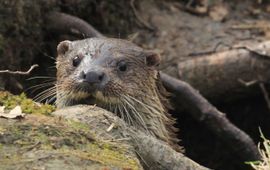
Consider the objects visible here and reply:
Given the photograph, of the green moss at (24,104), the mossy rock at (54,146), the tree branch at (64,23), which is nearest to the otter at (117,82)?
the green moss at (24,104)

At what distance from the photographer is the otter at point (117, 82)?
4.88m

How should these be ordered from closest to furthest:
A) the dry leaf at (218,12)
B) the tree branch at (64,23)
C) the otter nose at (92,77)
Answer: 1. the otter nose at (92,77)
2. the tree branch at (64,23)
3. the dry leaf at (218,12)

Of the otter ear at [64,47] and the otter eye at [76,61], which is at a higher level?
the otter ear at [64,47]

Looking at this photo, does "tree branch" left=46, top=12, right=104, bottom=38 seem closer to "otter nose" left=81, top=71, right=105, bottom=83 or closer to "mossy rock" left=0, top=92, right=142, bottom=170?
"otter nose" left=81, top=71, right=105, bottom=83

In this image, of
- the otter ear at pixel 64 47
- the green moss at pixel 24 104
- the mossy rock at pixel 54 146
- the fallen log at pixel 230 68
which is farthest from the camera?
the fallen log at pixel 230 68

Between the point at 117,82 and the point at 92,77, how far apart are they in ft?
0.96

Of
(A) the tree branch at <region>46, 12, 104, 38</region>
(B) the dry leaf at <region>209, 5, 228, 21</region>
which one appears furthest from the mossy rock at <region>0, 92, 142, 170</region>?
(B) the dry leaf at <region>209, 5, 228, 21</region>

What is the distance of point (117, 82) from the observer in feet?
→ 16.6

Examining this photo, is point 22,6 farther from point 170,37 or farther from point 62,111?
point 62,111

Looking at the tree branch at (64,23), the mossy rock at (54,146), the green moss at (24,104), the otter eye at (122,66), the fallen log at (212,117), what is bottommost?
the fallen log at (212,117)

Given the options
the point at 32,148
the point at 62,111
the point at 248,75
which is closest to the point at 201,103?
the point at 248,75

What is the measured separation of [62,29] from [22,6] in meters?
0.50

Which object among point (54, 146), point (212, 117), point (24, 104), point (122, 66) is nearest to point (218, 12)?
point (212, 117)

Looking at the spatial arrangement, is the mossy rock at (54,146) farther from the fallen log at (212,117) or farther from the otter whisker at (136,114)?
the fallen log at (212,117)
